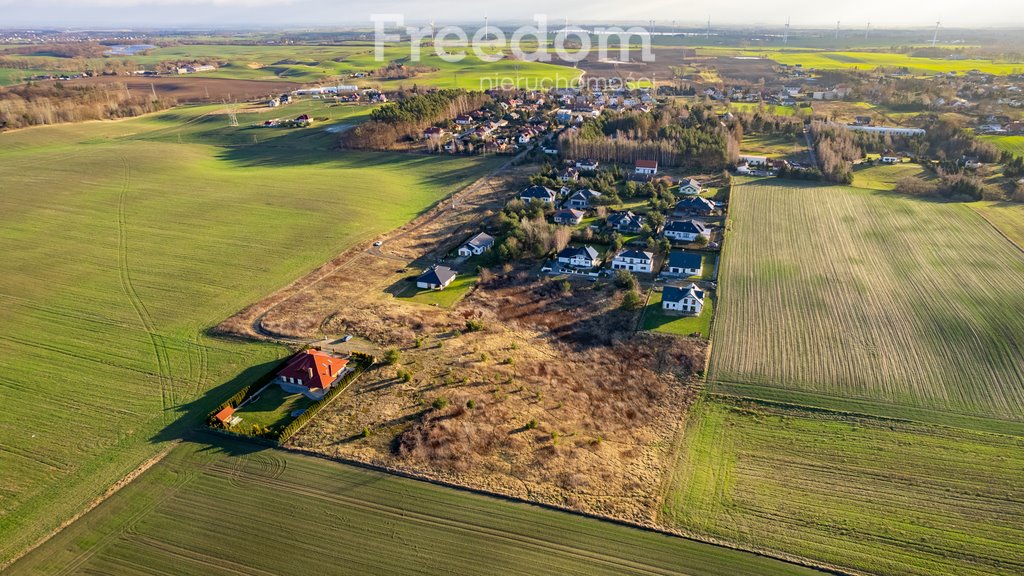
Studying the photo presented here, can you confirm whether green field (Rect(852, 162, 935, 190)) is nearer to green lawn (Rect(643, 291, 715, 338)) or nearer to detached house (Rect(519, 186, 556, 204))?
detached house (Rect(519, 186, 556, 204))

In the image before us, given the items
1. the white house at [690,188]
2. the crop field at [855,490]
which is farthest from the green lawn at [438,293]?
the white house at [690,188]

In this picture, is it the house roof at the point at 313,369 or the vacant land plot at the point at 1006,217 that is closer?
the house roof at the point at 313,369

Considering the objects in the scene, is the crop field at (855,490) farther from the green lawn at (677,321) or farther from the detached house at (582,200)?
the detached house at (582,200)

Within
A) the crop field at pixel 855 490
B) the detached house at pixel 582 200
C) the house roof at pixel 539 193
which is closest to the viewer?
the crop field at pixel 855 490

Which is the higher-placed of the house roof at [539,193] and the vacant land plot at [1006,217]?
the house roof at [539,193]

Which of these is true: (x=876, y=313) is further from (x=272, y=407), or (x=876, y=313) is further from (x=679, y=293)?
(x=272, y=407)

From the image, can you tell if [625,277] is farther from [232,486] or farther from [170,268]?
[170,268]
